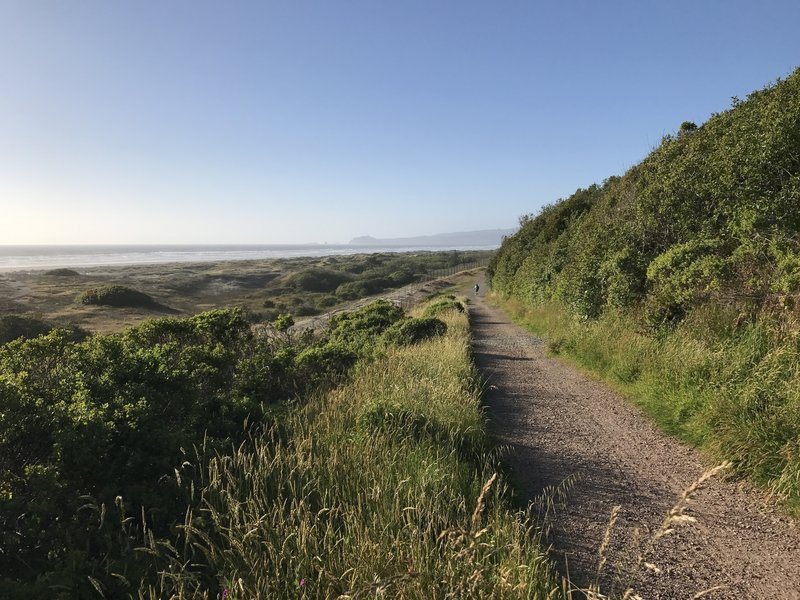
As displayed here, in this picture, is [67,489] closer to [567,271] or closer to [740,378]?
[740,378]

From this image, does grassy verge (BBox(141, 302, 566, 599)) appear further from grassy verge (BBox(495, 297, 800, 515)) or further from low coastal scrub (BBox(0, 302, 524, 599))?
grassy verge (BBox(495, 297, 800, 515))

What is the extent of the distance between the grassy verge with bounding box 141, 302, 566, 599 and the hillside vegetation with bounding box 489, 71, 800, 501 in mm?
2615

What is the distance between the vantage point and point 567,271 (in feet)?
51.0

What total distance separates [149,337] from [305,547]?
19.7 feet

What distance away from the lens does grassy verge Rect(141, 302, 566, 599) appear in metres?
2.55

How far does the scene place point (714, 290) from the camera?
25.6ft

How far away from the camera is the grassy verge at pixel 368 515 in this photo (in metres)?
2.55

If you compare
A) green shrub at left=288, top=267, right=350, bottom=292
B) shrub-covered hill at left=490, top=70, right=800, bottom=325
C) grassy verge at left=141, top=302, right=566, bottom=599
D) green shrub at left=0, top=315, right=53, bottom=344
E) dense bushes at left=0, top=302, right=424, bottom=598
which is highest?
shrub-covered hill at left=490, top=70, right=800, bottom=325

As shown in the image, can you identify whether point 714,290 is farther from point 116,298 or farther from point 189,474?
point 116,298

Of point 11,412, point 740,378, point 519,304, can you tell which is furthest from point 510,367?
point 519,304

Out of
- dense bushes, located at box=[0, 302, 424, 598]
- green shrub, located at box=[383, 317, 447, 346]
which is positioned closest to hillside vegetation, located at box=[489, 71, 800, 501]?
green shrub, located at box=[383, 317, 447, 346]

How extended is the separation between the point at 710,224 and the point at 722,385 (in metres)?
4.72

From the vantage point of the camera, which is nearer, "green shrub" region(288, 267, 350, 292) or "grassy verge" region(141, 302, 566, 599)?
"grassy verge" region(141, 302, 566, 599)

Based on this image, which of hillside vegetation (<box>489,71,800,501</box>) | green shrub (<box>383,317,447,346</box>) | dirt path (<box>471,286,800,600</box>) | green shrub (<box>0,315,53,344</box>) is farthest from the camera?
green shrub (<box>0,315,53,344</box>)
